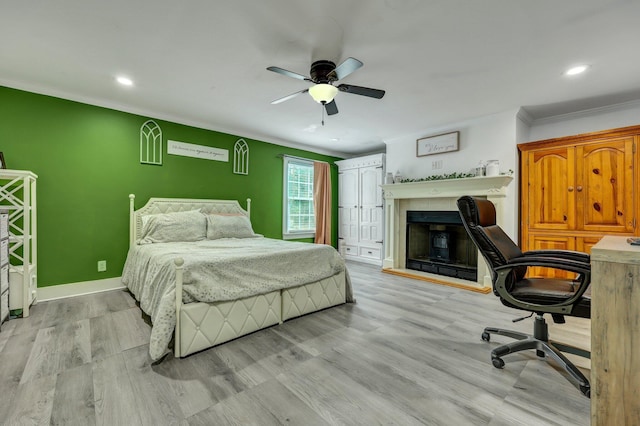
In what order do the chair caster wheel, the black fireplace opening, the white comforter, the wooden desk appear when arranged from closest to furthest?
the wooden desk < the chair caster wheel < the white comforter < the black fireplace opening

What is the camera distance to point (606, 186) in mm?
3195

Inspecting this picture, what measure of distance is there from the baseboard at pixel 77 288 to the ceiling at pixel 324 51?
224 cm

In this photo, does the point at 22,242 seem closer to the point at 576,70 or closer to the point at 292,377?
the point at 292,377

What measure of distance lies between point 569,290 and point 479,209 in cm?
77

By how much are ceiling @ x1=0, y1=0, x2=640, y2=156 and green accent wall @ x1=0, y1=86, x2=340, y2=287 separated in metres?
0.27

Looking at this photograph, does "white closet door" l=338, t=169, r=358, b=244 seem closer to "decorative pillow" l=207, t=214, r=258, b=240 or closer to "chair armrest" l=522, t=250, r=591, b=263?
"decorative pillow" l=207, t=214, r=258, b=240

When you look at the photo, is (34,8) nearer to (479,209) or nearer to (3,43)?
(3,43)

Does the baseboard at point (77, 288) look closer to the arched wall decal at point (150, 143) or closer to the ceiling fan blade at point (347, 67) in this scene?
the arched wall decal at point (150, 143)

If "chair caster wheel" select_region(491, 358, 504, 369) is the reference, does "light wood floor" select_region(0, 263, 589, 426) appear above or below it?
below

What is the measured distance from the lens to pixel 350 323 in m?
2.65

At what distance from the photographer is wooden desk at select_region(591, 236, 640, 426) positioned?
106 centimetres

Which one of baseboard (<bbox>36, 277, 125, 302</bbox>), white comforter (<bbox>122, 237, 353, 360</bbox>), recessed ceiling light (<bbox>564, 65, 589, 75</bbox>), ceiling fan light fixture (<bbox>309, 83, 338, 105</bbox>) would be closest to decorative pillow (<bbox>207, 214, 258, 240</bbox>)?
white comforter (<bbox>122, 237, 353, 360</bbox>)

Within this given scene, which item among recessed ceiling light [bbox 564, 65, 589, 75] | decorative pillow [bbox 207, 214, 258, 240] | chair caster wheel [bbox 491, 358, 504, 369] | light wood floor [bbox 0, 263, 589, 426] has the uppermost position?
recessed ceiling light [bbox 564, 65, 589, 75]

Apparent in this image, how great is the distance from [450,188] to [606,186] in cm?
167
